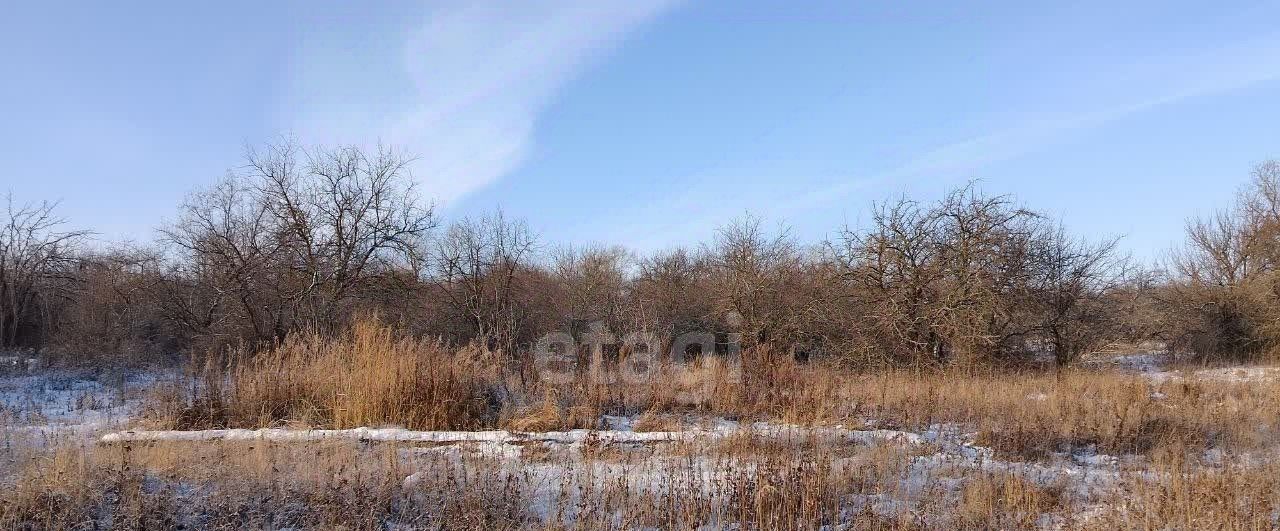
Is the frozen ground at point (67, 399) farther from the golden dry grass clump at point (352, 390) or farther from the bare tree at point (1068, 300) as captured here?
the bare tree at point (1068, 300)

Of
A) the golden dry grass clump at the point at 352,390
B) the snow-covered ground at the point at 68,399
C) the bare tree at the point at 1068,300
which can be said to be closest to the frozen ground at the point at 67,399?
the snow-covered ground at the point at 68,399

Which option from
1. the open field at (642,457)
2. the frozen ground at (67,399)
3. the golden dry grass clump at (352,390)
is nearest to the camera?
the open field at (642,457)

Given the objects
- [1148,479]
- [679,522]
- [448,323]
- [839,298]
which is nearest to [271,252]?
[448,323]

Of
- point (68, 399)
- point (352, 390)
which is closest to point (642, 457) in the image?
point (352, 390)

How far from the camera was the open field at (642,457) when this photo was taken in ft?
14.3

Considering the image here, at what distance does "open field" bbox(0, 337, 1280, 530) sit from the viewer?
4.37 m

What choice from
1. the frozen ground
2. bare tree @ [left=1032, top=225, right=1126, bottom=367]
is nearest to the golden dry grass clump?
the frozen ground

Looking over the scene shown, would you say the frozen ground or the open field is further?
the frozen ground

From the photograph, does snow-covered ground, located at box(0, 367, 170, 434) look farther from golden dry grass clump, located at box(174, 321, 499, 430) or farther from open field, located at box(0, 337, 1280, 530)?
golden dry grass clump, located at box(174, 321, 499, 430)

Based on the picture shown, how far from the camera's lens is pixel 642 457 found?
5.90m

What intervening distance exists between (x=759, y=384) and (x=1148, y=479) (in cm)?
457

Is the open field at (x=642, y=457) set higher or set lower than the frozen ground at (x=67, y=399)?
lower

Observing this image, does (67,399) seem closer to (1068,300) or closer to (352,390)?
(352,390)

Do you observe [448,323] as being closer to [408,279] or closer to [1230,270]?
[408,279]
